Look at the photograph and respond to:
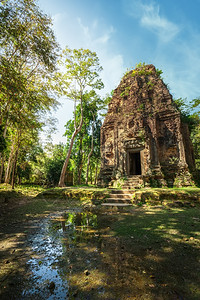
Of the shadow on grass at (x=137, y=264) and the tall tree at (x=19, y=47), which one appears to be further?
the tall tree at (x=19, y=47)

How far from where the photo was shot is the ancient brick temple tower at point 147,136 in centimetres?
1057

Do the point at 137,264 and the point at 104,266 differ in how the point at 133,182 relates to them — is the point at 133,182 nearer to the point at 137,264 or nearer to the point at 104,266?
the point at 137,264

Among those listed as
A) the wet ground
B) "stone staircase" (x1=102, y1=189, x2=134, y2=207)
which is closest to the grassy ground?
the wet ground

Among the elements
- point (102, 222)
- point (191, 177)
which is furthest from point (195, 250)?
point (191, 177)

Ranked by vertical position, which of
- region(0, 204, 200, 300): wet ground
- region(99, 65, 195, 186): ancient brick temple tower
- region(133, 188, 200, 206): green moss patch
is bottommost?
region(0, 204, 200, 300): wet ground

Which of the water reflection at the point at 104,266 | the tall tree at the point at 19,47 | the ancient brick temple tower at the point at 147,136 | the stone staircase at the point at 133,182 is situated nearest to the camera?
the water reflection at the point at 104,266

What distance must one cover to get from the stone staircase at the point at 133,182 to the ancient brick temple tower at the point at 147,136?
190 mm

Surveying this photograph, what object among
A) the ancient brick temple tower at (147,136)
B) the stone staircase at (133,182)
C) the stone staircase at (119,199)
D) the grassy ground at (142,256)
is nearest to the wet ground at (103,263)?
the grassy ground at (142,256)

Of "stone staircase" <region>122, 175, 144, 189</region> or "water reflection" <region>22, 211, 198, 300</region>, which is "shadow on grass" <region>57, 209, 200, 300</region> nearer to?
"water reflection" <region>22, 211, 198, 300</region>

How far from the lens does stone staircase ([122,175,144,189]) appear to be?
1003 centimetres

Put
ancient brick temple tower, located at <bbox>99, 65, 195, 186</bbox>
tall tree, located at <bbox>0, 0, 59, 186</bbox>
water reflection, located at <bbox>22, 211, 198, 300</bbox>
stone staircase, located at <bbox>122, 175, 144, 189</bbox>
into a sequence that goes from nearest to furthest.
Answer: water reflection, located at <bbox>22, 211, 198, 300</bbox>, tall tree, located at <bbox>0, 0, 59, 186</bbox>, stone staircase, located at <bbox>122, 175, 144, 189</bbox>, ancient brick temple tower, located at <bbox>99, 65, 195, 186</bbox>

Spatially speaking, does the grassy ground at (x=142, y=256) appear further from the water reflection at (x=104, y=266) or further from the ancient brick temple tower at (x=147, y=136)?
the ancient brick temple tower at (x=147, y=136)

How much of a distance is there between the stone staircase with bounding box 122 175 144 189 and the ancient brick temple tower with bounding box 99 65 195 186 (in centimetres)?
19

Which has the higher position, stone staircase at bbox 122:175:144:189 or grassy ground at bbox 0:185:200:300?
stone staircase at bbox 122:175:144:189
